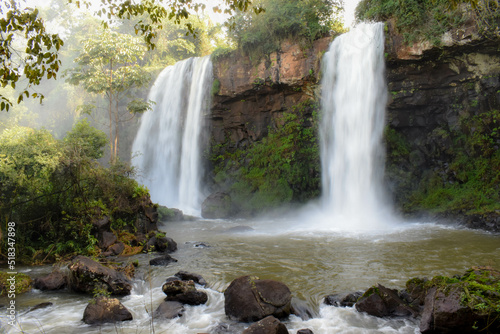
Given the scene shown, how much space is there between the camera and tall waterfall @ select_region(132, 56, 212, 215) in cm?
1995

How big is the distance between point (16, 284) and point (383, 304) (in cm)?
601

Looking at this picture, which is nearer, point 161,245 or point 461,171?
point 161,245

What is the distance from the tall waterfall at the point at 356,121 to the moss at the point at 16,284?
11022 mm

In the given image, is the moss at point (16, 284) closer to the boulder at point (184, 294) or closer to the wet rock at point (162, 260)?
the wet rock at point (162, 260)

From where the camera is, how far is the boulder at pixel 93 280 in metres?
6.07

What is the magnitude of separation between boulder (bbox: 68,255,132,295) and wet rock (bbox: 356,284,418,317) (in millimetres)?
3888

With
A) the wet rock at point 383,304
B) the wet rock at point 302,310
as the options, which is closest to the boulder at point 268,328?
the wet rock at point 302,310

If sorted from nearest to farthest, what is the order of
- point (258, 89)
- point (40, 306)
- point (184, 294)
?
point (40, 306) < point (184, 294) < point (258, 89)

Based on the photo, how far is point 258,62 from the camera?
1781 centimetres

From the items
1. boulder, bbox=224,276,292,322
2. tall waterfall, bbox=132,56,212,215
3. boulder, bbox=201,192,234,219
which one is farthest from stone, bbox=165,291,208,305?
tall waterfall, bbox=132,56,212,215

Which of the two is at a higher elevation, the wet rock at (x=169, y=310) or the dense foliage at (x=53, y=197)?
the dense foliage at (x=53, y=197)

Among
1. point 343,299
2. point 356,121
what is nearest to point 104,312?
point 343,299

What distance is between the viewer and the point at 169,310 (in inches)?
208

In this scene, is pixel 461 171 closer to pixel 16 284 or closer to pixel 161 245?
pixel 161 245
